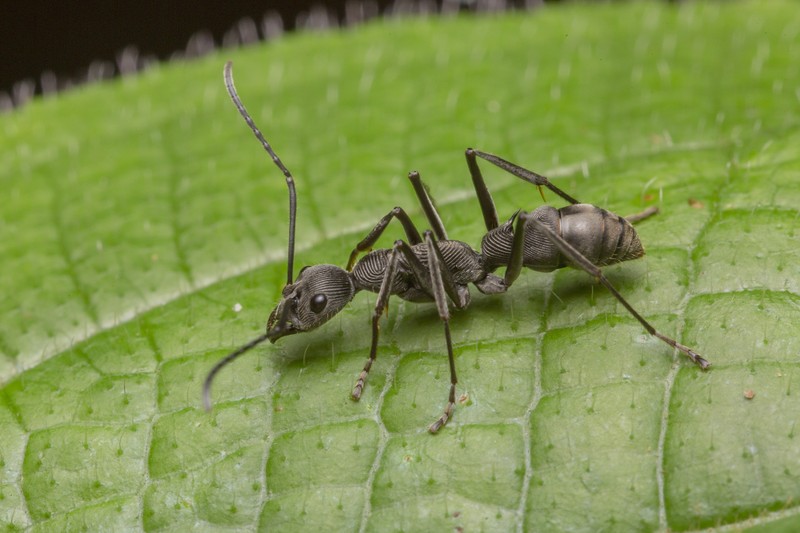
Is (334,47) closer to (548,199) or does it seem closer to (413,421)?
(548,199)

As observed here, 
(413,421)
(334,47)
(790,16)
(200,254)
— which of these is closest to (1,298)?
(200,254)

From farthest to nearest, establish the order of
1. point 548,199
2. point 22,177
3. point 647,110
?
1. point 22,177
2. point 647,110
3. point 548,199

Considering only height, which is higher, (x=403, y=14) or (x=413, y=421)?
(x=403, y=14)

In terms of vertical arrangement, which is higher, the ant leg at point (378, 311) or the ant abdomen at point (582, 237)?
the ant abdomen at point (582, 237)

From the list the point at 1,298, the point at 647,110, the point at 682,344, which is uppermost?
the point at 647,110

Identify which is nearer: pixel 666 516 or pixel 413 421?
pixel 666 516

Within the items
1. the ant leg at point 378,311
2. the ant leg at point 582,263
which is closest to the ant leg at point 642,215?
the ant leg at point 582,263

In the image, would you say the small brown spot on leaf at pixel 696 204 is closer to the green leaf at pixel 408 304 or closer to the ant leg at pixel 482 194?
the green leaf at pixel 408 304
